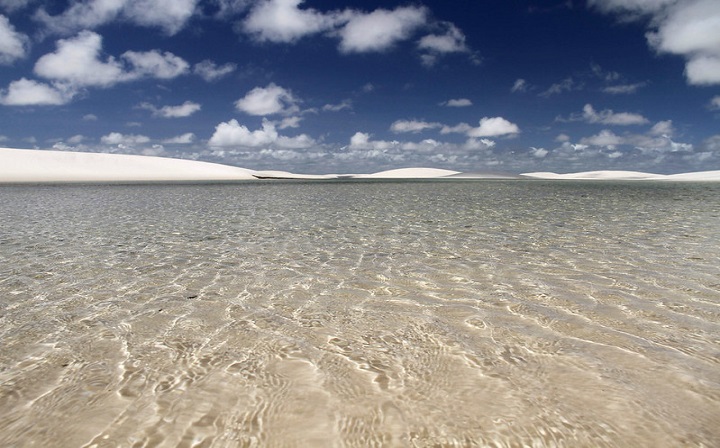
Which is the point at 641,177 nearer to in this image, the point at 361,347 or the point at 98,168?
the point at 98,168

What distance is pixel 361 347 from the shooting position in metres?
4.18

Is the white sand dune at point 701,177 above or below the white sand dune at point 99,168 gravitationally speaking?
below

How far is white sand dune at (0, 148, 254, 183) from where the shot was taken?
3061 inches

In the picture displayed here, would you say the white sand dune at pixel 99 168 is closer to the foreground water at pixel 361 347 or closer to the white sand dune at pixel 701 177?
the white sand dune at pixel 701 177

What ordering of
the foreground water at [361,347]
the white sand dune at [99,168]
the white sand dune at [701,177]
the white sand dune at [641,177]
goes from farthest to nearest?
the white sand dune at [641,177], the white sand dune at [701,177], the white sand dune at [99,168], the foreground water at [361,347]

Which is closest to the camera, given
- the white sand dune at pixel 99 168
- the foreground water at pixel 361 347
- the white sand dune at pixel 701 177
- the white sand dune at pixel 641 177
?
the foreground water at pixel 361 347

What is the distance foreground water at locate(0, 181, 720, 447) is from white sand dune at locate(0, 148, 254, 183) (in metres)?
78.7

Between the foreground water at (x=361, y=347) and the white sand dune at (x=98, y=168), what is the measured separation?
78748 mm

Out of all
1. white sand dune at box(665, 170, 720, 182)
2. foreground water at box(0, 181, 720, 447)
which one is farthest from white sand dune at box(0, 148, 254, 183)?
white sand dune at box(665, 170, 720, 182)

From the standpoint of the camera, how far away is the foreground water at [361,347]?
113 inches

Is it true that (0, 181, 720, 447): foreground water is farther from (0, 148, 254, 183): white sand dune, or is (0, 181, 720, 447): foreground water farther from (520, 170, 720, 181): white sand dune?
(520, 170, 720, 181): white sand dune

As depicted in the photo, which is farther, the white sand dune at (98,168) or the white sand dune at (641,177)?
the white sand dune at (641,177)

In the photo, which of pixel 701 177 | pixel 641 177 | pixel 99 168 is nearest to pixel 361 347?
pixel 99 168

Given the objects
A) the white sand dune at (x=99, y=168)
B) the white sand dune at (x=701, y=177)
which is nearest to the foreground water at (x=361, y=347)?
the white sand dune at (x=99, y=168)
